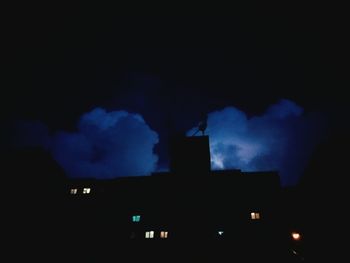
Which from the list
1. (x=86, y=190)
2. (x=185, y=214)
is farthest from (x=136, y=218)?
(x=86, y=190)

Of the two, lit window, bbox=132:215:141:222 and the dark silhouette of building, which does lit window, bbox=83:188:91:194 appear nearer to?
the dark silhouette of building

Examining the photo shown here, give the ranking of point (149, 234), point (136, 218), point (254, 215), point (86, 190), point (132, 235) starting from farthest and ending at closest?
point (86, 190) < point (136, 218) < point (132, 235) < point (149, 234) < point (254, 215)

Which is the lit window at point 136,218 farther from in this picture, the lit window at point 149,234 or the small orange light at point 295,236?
the small orange light at point 295,236

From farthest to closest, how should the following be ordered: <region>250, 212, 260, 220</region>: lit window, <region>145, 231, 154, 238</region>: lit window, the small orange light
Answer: <region>145, 231, 154, 238</region>: lit window < <region>250, 212, 260, 220</region>: lit window < the small orange light

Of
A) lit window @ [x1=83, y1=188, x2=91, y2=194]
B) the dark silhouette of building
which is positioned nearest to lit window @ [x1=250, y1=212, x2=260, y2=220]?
the dark silhouette of building

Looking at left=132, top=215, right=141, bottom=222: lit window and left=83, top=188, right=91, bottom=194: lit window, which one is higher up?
left=83, top=188, right=91, bottom=194: lit window

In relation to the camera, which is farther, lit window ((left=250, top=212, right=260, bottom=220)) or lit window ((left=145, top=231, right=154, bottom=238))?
lit window ((left=145, top=231, right=154, bottom=238))

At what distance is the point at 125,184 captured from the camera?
28953mm

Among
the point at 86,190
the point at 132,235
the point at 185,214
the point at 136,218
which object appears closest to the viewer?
the point at 132,235

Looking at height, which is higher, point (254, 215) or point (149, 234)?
point (254, 215)

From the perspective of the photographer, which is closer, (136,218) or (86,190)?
(136,218)

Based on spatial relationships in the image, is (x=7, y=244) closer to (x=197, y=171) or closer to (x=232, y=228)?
(x=197, y=171)

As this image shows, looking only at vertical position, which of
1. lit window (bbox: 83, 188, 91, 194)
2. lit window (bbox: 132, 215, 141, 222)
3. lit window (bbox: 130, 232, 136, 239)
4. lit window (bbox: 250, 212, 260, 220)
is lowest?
lit window (bbox: 130, 232, 136, 239)

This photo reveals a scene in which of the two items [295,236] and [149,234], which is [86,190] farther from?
[295,236]
